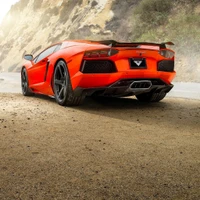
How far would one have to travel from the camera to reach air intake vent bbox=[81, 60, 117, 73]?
7211mm

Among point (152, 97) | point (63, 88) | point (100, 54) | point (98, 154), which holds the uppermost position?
point (100, 54)

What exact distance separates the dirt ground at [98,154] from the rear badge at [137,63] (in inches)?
33.9

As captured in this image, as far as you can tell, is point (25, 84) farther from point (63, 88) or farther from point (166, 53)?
point (166, 53)

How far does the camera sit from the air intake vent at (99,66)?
7211 millimetres

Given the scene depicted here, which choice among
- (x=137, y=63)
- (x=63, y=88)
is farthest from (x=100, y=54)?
(x=63, y=88)

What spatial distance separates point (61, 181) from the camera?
3221mm

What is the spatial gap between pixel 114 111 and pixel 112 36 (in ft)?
75.0

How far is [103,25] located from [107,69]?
990 inches

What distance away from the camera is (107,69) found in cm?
724

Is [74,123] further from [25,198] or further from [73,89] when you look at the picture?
[25,198]

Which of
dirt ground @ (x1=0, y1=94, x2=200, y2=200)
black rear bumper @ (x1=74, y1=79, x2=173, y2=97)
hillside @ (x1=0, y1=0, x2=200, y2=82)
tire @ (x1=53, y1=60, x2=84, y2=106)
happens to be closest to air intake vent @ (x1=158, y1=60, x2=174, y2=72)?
black rear bumper @ (x1=74, y1=79, x2=173, y2=97)

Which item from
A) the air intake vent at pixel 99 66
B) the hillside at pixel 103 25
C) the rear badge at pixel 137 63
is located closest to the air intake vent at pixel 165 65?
the rear badge at pixel 137 63

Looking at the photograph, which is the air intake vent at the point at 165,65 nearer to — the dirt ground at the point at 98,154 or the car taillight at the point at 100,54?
the dirt ground at the point at 98,154

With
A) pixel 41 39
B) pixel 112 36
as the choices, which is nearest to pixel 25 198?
pixel 112 36
